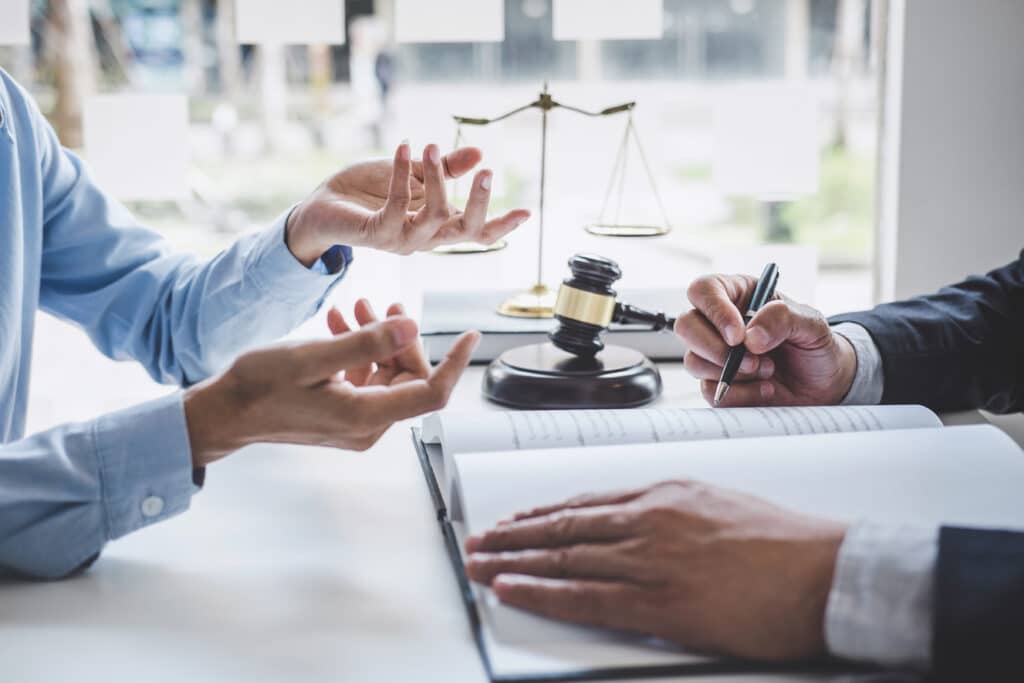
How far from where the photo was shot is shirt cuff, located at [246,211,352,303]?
127cm

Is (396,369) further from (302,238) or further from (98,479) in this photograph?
(302,238)

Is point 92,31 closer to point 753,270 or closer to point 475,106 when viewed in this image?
point 475,106

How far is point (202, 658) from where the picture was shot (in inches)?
26.4

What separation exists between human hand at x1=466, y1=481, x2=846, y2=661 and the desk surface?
37 mm

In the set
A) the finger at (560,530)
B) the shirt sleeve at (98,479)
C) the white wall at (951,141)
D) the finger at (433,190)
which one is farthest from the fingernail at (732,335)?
the white wall at (951,141)

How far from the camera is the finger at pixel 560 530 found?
0.69m

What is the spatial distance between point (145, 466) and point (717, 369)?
61 cm

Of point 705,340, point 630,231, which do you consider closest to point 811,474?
point 705,340

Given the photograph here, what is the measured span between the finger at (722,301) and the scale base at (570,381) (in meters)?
0.13

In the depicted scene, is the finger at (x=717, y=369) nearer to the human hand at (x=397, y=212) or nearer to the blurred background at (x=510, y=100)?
the human hand at (x=397, y=212)

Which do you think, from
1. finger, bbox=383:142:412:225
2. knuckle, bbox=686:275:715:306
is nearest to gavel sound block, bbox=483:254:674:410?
knuckle, bbox=686:275:715:306

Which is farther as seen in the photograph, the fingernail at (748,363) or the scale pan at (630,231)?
the scale pan at (630,231)

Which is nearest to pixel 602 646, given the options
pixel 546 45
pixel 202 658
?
pixel 202 658

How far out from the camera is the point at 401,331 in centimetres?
76
